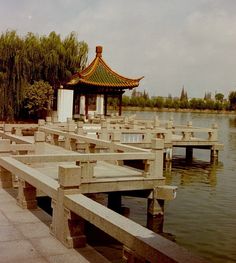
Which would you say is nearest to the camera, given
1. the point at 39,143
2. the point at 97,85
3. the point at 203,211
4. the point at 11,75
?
the point at 39,143

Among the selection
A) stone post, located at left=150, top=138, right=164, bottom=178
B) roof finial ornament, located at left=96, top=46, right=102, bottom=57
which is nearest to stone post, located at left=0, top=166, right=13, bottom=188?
stone post, located at left=150, top=138, right=164, bottom=178

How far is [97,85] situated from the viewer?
105 ft

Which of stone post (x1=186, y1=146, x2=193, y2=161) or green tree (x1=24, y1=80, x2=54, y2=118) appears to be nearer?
stone post (x1=186, y1=146, x2=193, y2=161)

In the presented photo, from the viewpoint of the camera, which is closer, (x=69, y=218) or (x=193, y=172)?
(x=69, y=218)

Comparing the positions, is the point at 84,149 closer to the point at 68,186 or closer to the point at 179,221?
the point at 179,221

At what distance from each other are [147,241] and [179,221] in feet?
27.5

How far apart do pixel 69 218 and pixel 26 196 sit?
2.00 m

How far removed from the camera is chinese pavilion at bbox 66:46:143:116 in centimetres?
3225

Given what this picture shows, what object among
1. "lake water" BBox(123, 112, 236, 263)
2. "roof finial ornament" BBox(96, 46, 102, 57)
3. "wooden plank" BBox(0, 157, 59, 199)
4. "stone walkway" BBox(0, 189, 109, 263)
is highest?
"roof finial ornament" BBox(96, 46, 102, 57)

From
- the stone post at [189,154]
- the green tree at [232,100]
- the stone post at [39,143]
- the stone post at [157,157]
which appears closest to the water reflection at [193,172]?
the stone post at [189,154]

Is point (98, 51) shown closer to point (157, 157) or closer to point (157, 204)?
point (157, 204)

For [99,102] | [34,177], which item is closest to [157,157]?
[34,177]

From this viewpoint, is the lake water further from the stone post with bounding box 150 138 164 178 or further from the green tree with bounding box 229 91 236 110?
the green tree with bounding box 229 91 236 110

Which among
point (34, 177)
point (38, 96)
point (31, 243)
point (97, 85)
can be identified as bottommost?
point (31, 243)
